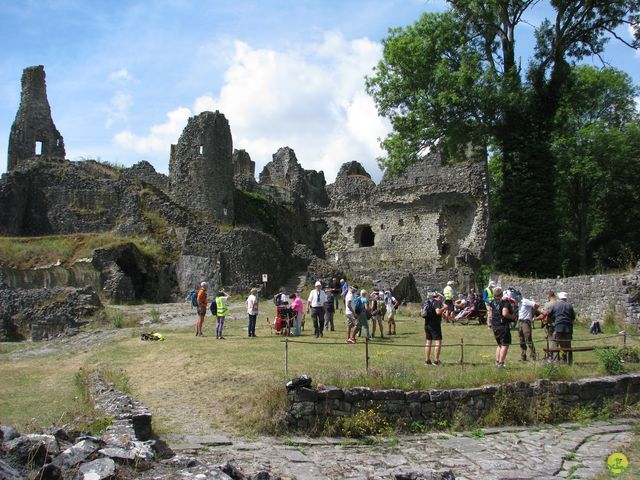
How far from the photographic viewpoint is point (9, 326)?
941 inches

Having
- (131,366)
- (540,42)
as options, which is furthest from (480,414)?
(540,42)

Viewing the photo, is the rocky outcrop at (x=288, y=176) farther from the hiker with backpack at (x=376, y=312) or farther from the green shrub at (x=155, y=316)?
the hiker with backpack at (x=376, y=312)

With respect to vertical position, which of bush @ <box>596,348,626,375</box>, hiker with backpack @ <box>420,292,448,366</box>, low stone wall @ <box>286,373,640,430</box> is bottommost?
low stone wall @ <box>286,373,640,430</box>

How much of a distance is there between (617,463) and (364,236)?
117 ft

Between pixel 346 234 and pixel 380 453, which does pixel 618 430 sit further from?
pixel 346 234

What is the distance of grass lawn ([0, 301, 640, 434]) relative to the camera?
34.6ft

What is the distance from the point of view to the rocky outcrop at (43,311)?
23203 mm

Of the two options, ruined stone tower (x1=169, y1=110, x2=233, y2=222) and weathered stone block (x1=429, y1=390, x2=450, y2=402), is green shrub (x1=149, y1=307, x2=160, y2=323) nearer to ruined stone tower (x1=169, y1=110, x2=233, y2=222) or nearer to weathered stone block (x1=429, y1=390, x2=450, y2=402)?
ruined stone tower (x1=169, y1=110, x2=233, y2=222)

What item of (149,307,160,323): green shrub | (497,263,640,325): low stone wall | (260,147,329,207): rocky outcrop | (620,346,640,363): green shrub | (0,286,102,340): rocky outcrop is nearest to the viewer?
(620,346,640,363): green shrub

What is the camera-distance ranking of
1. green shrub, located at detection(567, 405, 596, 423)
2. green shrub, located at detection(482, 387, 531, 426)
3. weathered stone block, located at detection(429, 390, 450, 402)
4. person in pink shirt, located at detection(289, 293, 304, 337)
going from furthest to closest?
1. person in pink shirt, located at detection(289, 293, 304, 337)
2. green shrub, located at detection(567, 405, 596, 423)
3. green shrub, located at detection(482, 387, 531, 426)
4. weathered stone block, located at detection(429, 390, 450, 402)

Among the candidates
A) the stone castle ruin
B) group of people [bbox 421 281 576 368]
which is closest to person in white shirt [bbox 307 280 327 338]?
group of people [bbox 421 281 576 368]

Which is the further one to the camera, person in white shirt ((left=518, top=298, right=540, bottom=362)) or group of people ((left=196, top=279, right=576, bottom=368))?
person in white shirt ((left=518, top=298, right=540, bottom=362))

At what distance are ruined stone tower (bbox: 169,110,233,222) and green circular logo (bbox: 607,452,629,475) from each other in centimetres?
2831

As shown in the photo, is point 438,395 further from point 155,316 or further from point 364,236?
point 364,236
